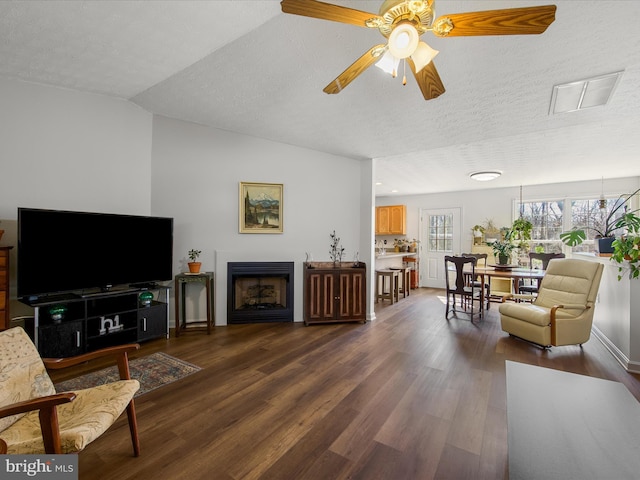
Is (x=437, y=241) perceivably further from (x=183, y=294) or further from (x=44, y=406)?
(x=44, y=406)

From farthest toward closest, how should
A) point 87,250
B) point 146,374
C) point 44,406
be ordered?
point 87,250 < point 146,374 < point 44,406

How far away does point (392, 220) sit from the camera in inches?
324

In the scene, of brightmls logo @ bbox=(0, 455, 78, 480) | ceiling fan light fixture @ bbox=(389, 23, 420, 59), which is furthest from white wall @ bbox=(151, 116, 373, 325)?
ceiling fan light fixture @ bbox=(389, 23, 420, 59)

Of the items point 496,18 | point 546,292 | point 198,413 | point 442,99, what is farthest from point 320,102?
point 546,292

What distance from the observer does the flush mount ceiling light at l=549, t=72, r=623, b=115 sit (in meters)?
2.41

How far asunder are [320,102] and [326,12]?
5.45 feet

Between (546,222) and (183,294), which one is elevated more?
(546,222)

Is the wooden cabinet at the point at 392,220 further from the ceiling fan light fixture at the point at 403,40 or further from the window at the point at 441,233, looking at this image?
the ceiling fan light fixture at the point at 403,40

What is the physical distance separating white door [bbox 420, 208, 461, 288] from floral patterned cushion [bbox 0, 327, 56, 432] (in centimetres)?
785

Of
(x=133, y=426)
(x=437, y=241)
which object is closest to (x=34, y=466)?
(x=133, y=426)

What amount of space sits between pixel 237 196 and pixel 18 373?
3071 mm

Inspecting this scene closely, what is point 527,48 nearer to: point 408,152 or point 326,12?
point 326,12

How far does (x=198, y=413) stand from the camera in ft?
6.71

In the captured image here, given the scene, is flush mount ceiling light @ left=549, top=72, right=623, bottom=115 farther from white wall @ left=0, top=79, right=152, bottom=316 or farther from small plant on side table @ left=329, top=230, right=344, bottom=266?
white wall @ left=0, top=79, right=152, bottom=316
